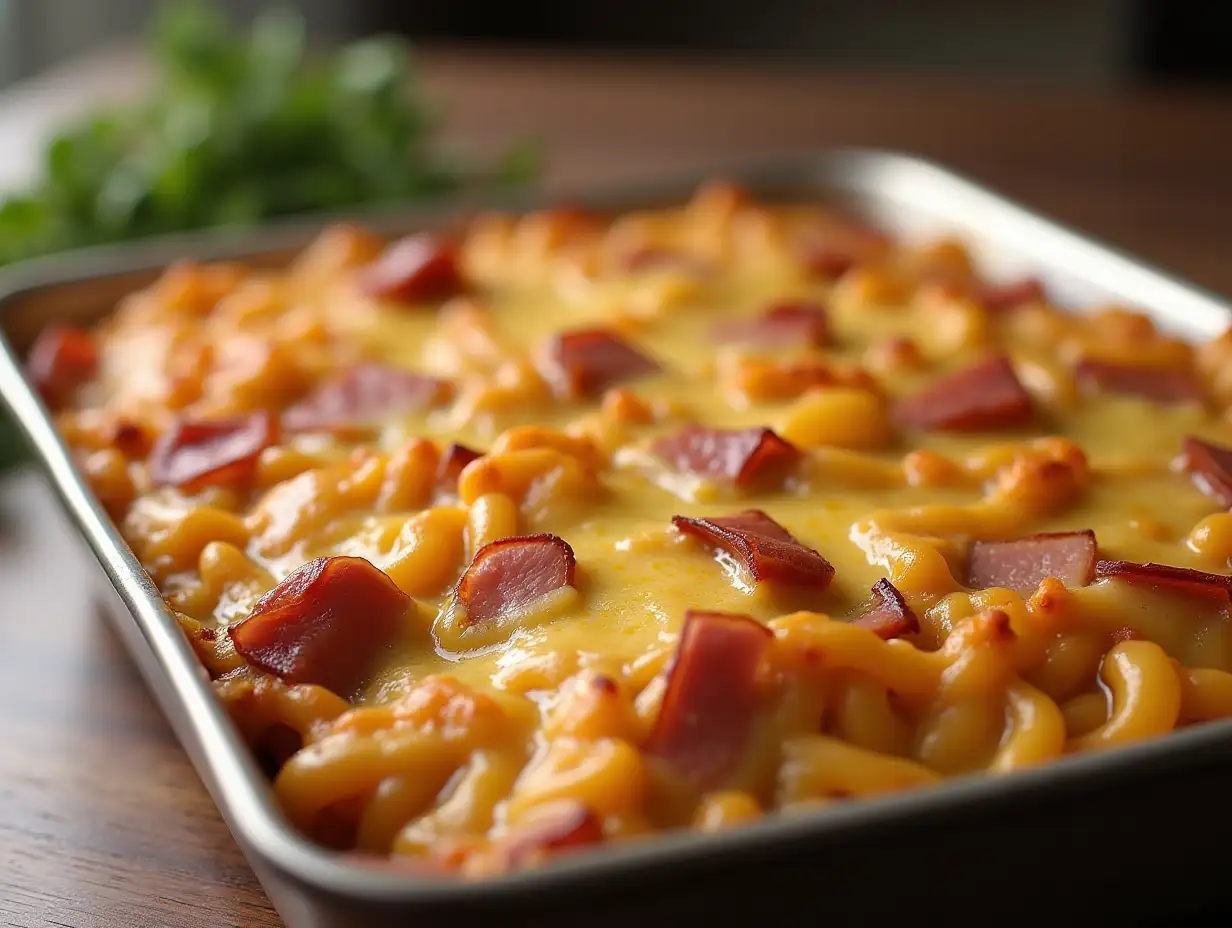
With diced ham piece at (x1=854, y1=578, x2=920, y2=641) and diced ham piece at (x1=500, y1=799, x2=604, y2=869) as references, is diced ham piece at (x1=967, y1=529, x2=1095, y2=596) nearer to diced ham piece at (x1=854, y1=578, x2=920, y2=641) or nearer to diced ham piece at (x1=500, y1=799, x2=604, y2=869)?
diced ham piece at (x1=854, y1=578, x2=920, y2=641)

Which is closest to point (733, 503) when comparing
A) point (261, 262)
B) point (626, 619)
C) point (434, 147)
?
point (626, 619)

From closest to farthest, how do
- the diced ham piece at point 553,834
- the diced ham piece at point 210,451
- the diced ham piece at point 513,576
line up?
1. the diced ham piece at point 553,834
2. the diced ham piece at point 513,576
3. the diced ham piece at point 210,451

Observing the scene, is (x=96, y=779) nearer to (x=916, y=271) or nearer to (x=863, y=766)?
(x=863, y=766)

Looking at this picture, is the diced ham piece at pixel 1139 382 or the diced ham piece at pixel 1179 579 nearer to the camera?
the diced ham piece at pixel 1179 579

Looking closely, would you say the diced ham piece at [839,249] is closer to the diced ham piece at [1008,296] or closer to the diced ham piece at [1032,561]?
the diced ham piece at [1008,296]

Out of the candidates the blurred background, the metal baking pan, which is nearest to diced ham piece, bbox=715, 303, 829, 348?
the metal baking pan

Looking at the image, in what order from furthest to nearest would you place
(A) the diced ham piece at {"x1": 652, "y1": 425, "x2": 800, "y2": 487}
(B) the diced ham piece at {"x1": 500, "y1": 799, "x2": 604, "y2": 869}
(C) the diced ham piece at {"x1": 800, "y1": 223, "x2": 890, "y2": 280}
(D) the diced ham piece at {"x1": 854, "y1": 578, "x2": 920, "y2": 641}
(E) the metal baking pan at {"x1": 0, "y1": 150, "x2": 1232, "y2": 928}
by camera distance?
(C) the diced ham piece at {"x1": 800, "y1": 223, "x2": 890, "y2": 280} < (A) the diced ham piece at {"x1": 652, "y1": 425, "x2": 800, "y2": 487} < (D) the diced ham piece at {"x1": 854, "y1": 578, "x2": 920, "y2": 641} < (B) the diced ham piece at {"x1": 500, "y1": 799, "x2": 604, "y2": 869} < (E) the metal baking pan at {"x1": 0, "y1": 150, "x2": 1232, "y2": 928}

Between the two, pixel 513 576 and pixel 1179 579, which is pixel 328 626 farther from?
pixel 1179 579

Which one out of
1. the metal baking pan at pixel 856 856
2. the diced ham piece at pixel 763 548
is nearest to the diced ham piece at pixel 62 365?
the metal baking pan at pixel 856 856
